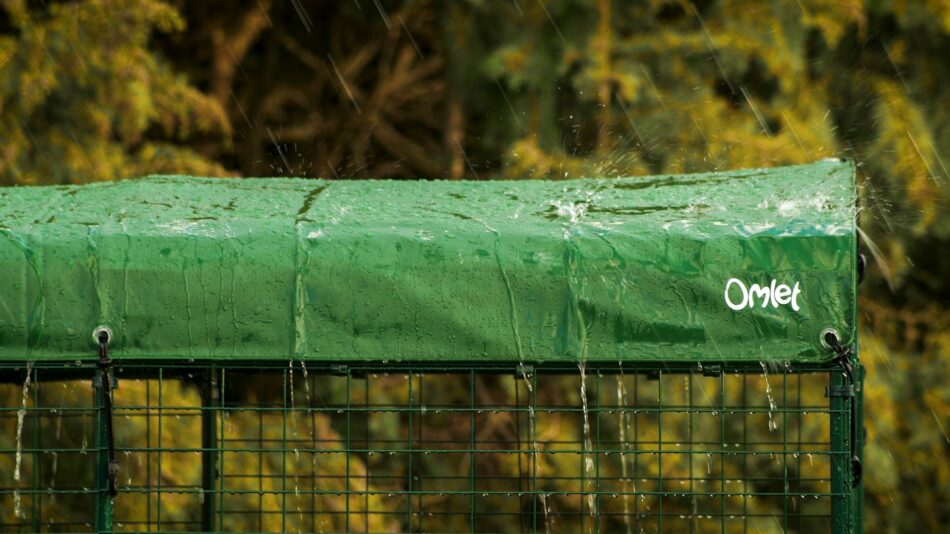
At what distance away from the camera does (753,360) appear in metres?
3.08

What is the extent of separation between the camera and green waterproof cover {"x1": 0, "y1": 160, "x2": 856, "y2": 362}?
3062 millimetres

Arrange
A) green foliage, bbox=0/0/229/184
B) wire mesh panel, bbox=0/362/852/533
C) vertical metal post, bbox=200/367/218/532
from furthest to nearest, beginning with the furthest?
green foliage, bbox=0/0/229/184 < wire mesh panel, bbox=0/362/852/533 < vertical metal post, bbox=200/367/218/532

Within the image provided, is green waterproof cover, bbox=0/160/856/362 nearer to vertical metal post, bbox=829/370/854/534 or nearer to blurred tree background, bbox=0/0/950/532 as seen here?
vertical metal post, bbox=829/370/854/534

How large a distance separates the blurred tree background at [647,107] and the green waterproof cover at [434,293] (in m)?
3.68

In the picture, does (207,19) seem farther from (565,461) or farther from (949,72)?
(949,72)

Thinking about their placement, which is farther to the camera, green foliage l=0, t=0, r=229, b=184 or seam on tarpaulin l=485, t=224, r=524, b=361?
green foliage l=0, t=0, r=229, b=184

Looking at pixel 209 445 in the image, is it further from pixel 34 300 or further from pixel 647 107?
pixel 647 107

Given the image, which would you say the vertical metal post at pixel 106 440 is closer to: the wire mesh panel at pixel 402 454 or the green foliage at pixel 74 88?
the wire mesh panel at pixel 402 454

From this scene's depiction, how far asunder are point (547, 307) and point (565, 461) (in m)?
4.21

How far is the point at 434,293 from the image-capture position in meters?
3.08

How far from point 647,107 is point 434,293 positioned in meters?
4.80

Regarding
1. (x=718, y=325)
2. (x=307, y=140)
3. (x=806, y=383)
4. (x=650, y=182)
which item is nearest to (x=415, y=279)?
(x=718, y=325)

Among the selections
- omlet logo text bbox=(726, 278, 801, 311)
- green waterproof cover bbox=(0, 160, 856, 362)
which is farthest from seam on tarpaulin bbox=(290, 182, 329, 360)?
omlet logo text bbox=(726, 278, 801, 311)

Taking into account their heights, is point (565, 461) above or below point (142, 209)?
below
